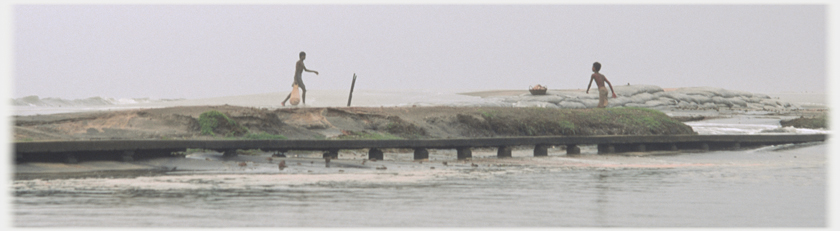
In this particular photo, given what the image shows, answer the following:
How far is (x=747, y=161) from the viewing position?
1608 centimetres

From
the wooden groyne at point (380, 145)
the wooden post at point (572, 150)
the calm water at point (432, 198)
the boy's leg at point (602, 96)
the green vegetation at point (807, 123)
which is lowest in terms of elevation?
the calm water at point (432, 198)

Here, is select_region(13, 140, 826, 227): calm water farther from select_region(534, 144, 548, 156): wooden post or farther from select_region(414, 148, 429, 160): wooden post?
select_region(534, 144, 548, 156): wooden post

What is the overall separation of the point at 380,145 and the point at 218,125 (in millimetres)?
2626

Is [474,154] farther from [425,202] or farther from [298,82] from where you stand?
[425,202]

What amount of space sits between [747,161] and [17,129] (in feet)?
40.1

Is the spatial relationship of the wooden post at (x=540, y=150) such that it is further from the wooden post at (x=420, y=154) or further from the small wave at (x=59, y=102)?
the small wave at (x=59, y=102)

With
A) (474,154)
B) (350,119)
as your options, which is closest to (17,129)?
(350,119)

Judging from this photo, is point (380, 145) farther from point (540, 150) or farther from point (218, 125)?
point (540, 150)

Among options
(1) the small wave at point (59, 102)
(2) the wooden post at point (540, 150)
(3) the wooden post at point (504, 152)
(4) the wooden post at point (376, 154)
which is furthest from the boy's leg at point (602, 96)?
(1) the small wave at point (59, 102)

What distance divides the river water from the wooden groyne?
0.29 m

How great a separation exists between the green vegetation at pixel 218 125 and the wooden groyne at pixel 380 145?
2.31 ft

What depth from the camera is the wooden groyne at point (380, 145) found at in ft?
37.1

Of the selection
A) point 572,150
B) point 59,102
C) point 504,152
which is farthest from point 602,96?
point 59,102

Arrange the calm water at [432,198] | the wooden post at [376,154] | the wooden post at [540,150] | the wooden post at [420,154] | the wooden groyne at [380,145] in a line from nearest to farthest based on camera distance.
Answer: the calm water at [432,198] < the wooden groyne at [380,145] < the wooden post at [376,154] < the wooden post at [420,154] < the wooden post at [540,150]
